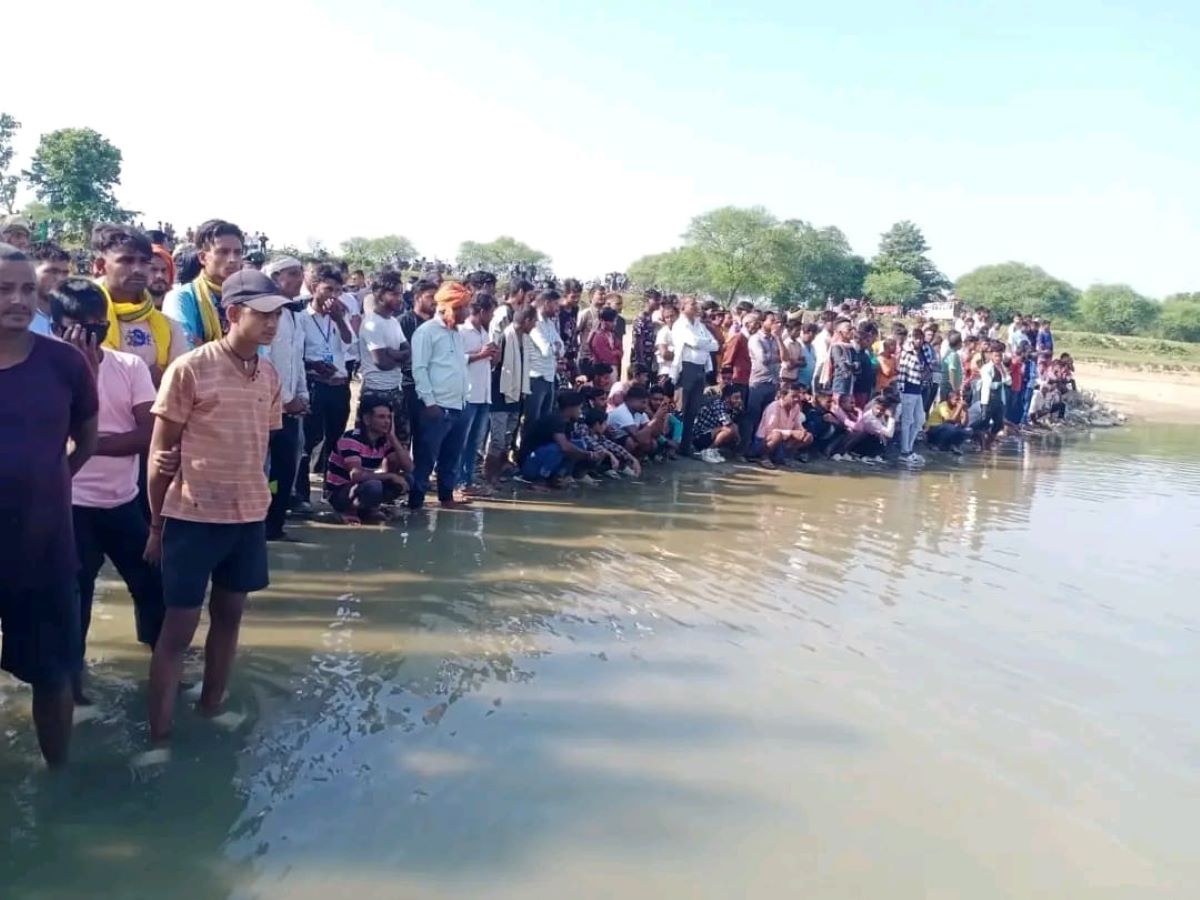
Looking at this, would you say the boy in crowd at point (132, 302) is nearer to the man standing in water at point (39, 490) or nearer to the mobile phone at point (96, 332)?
the mobile phone at point (96, 332)

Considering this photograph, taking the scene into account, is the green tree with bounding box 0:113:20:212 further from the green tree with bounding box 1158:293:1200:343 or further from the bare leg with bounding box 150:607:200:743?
the green tree with bounding box 1158:293:1200:343

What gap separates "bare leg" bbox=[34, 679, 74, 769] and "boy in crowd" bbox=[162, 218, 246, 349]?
2151 millimetres

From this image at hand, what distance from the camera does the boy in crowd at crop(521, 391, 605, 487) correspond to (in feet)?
30.4

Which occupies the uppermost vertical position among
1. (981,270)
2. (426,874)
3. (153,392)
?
(981,270)

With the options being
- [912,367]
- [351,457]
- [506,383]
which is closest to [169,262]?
[351,457]

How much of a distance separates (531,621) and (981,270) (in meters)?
108

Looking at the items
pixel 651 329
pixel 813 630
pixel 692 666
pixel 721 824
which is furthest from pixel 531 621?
pixel 651 329

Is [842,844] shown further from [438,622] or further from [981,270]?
[981,270]

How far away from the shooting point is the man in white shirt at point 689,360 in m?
11.4

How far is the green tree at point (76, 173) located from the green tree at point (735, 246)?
123 ft

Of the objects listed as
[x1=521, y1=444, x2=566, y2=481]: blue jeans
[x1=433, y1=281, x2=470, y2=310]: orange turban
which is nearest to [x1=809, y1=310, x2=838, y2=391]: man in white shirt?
[x1=521, y1=444, x2=566, y2=481]: blue jeans

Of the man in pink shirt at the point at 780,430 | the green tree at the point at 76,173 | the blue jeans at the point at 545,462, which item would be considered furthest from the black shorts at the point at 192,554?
the green tree at the point at 76,173

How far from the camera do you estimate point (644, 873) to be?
3.20 meters

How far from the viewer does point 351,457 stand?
736 cm
